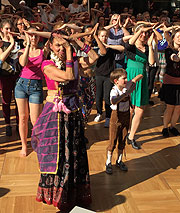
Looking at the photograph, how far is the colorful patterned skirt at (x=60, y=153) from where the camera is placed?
2977 mm

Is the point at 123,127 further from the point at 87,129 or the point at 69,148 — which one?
the point at 87,129

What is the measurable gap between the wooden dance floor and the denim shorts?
0.89 meters

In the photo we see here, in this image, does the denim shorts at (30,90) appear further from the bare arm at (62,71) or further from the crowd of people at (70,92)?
the bare arm at (62,71)

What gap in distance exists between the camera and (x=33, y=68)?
4.12 metres

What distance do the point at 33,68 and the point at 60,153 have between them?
1.58 meters

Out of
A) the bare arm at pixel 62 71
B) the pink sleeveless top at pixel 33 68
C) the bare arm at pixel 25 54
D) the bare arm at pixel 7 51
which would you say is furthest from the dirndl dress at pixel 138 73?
the bare arm at pixel 62 71

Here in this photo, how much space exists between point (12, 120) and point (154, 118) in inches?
112

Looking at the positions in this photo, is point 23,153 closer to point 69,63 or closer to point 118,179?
point 118,179

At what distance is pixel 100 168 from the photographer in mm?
4094

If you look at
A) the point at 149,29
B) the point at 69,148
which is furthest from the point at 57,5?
the point at 69,148

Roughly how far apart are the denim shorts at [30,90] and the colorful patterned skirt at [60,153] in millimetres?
1120

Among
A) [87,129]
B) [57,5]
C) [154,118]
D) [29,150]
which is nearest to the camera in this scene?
[29,150]

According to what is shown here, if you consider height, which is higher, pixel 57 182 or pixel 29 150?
pixel 57 182

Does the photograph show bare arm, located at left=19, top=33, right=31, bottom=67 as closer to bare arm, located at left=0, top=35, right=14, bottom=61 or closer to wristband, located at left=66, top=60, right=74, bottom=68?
bare arm, located at left=0, top=35, right=14, bottom=61
